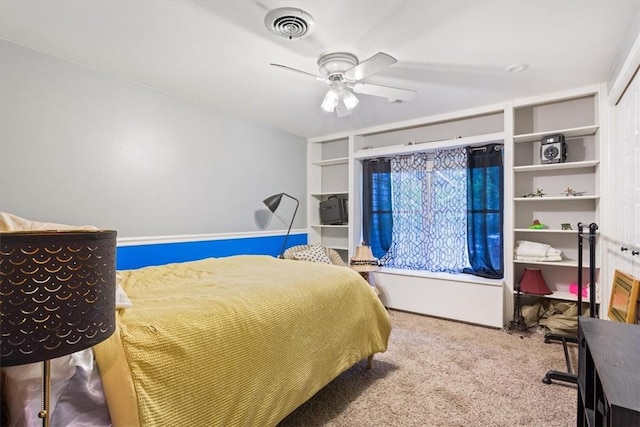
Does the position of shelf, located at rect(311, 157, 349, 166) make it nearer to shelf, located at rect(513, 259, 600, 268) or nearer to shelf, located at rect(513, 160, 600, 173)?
shelf, located at rect(513, 160, 600, 173)

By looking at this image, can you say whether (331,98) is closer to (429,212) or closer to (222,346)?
(222,346)

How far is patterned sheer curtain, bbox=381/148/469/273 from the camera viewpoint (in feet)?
12.4

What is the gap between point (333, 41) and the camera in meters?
2.10

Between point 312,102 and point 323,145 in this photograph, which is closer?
point 312,102

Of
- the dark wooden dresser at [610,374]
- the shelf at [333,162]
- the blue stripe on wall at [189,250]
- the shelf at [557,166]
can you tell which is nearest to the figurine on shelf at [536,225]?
the shelf at [557,166]

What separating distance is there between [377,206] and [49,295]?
387 centimetres

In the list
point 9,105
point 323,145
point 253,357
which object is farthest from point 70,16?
point 323,145

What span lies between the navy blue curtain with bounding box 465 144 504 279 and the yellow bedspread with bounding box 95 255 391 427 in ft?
5.83

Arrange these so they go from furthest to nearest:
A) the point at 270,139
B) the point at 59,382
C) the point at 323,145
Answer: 1. the point at 323,145
2. the point at 270,139
3. the point at 59,382

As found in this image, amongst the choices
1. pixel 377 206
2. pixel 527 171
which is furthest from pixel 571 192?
pixel 377 206

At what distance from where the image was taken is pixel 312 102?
3.21m

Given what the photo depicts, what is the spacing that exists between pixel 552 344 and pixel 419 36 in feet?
9.10

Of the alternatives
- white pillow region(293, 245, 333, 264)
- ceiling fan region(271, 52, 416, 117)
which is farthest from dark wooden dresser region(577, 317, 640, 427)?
white pillow region(293, 245, 333, 264)

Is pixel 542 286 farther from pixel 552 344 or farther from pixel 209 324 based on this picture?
pixel 209 324
